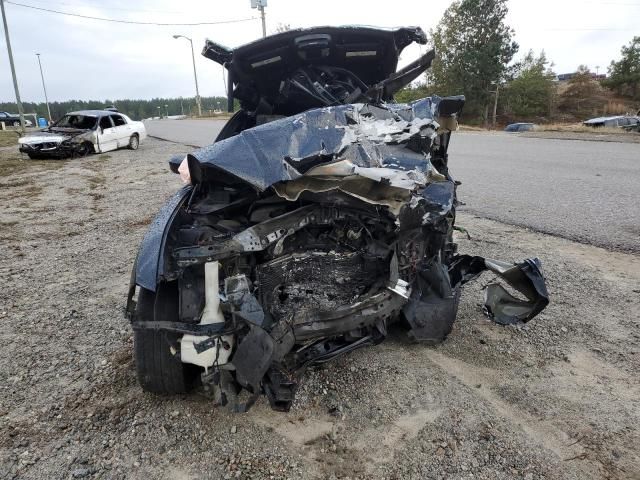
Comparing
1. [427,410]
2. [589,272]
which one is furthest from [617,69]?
[427,410]

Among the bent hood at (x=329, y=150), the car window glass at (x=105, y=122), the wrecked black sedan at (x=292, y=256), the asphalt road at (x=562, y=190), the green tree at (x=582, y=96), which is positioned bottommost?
the asphalt road at (x=562, y=190)

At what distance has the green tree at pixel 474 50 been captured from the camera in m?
33.9

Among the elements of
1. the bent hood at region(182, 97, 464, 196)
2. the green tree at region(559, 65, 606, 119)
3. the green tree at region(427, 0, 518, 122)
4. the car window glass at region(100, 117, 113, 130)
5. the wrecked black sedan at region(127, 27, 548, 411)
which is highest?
the green tree at region(427, 0, 518, 122)

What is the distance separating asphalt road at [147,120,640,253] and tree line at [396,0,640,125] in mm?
25075

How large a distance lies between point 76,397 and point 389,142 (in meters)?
2.19

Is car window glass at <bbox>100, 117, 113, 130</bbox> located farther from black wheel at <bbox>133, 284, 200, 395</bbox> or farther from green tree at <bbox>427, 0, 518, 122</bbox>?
green tree at <bbox>427, 0, 518, 122</bbox>

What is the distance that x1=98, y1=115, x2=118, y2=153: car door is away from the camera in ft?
46.9

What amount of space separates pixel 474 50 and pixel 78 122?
97.0 ft

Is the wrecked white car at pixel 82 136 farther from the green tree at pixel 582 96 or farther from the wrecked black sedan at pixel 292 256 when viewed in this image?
the green tree at pixel 582 96

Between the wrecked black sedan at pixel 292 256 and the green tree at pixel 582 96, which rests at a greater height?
the green tree at pixel 582 96

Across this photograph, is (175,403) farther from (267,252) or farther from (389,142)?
(389,142)

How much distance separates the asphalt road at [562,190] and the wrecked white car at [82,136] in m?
10.8

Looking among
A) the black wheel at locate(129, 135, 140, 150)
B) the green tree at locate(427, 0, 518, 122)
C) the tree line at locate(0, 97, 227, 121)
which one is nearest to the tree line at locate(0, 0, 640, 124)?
the green tree at locate(427, 0, 518, 122)

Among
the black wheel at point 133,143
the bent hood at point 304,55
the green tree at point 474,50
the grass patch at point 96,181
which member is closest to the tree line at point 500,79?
the green tree at point 474,50
